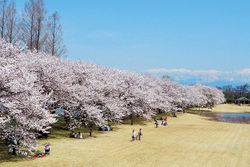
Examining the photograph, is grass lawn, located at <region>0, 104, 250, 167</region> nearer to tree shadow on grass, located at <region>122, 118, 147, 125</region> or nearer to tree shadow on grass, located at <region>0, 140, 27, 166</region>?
tree shadow on grass, located at <region>0, 140, 27, 166</region>

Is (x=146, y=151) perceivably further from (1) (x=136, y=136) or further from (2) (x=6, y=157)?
(2) (x=6, y=157)

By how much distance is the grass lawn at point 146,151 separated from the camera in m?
37.1

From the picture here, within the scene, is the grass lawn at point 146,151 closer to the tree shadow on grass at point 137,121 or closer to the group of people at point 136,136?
the group of people at point 136,136

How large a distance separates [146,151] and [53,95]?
14365 mm

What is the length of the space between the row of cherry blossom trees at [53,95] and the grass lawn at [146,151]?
2.96 m

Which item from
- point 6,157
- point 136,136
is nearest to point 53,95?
point 136,136

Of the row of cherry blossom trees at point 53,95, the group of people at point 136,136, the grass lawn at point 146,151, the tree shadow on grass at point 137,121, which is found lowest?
the grass lawn at point 146,151

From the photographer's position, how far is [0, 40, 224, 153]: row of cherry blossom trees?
3269 cm

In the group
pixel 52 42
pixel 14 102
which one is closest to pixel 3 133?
pixel 14 102

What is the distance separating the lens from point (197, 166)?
3791cm

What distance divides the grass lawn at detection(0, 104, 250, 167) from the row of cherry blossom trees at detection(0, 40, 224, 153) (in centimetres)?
296

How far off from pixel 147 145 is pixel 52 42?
39790 millimetres

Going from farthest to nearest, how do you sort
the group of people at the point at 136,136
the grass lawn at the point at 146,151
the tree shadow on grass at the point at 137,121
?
the tree shadow on grass at the point at 137,121 → the group of people at the point at 136,136 → the grass lawn at the point at 146,151

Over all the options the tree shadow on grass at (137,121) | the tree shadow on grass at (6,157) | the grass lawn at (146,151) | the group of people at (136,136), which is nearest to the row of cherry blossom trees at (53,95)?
the tree shadow on grass at (6,157)
